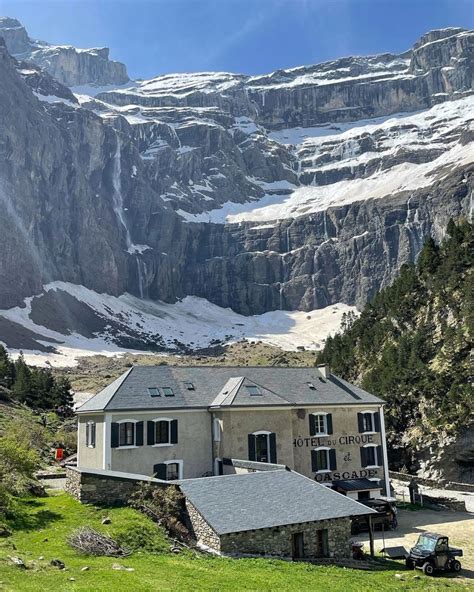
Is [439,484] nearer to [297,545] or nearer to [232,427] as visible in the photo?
[232,427]

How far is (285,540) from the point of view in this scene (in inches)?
816

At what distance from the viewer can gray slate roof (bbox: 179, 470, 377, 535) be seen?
67.8ft

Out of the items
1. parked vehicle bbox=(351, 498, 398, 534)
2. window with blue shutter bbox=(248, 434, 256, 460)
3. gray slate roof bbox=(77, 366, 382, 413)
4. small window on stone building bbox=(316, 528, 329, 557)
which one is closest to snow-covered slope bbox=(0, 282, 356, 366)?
gray slate roof bbox=(77, 366, 382, 413)

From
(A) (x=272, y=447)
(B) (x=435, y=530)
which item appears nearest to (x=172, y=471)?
(A) (x=272, y=447)

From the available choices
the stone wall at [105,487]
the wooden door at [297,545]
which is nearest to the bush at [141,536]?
the stone wall at [105,487]

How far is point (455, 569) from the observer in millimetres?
22984

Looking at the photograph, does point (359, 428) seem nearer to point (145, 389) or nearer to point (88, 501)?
point (145, 389)

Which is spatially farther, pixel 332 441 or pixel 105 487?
pixel 332 441

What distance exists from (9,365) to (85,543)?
210ft

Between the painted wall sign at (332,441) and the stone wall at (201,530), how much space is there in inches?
616

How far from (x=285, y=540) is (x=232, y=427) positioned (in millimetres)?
13694

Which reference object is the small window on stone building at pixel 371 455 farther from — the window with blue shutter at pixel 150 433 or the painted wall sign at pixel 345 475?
the window with blue shutter at pixel 150 433

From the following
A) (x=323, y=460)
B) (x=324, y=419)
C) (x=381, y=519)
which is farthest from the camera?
Result: (x=324, y=419)

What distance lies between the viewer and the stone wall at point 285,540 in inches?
778
